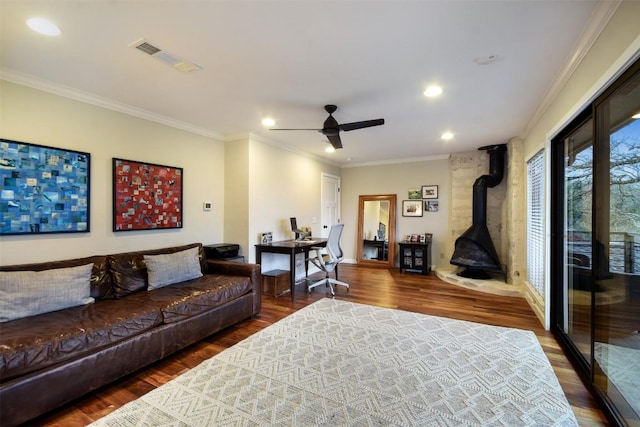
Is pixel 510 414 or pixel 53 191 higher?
pixel 53 191

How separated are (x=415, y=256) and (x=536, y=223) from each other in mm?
2470

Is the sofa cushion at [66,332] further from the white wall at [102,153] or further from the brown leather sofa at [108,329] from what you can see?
the white wall at [102,153]

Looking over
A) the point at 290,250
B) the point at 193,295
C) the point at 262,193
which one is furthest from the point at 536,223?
the point at 193,295

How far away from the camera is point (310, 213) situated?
5.87 meters

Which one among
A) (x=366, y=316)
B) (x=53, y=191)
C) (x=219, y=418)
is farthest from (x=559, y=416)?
(x=53, y=191)

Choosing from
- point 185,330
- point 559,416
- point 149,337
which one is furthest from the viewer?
point 185,330

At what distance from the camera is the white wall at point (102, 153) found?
2463mm

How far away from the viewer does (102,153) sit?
9.87 ft

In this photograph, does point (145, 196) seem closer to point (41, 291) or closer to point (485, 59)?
point (41, 291)

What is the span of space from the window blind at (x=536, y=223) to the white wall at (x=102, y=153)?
4.51 meters

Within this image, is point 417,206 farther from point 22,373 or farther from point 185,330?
point 22,373

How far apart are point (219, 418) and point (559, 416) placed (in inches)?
84.1

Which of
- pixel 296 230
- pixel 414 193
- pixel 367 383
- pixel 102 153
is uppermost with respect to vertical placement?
pixel 102 153

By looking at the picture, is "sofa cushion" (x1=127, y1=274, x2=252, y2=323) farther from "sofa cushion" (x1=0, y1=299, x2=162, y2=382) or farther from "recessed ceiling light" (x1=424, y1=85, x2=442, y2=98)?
"recessed ceiling light" (x1=424, y1=85, x2=442, y2=98)
